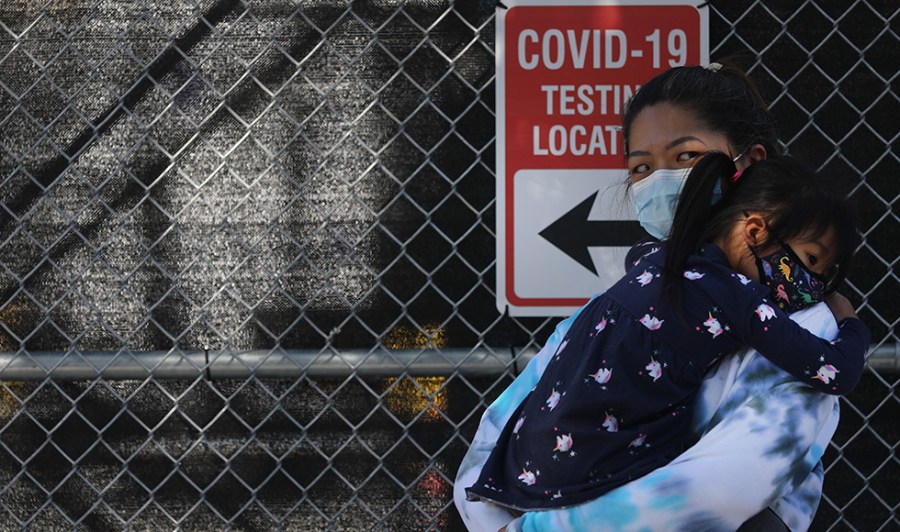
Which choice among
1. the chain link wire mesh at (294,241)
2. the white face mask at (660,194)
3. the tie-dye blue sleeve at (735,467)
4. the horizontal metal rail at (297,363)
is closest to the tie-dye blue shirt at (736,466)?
the tie-dye blue sleeve at (735,467)

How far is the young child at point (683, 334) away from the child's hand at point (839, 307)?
0.02 meters

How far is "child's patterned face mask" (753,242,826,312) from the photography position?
130cm

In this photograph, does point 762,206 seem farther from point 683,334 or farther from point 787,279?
point 683,334

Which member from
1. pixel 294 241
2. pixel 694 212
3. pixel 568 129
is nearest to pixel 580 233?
pixel 568 129

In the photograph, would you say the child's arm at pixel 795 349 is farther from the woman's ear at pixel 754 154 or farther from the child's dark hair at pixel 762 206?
the woman's ear at pixel 754 154

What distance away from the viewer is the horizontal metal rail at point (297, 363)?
2.57 metres

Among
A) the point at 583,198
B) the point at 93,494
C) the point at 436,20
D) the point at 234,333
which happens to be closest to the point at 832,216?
the point at 583,198

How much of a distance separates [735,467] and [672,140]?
1.72 ft

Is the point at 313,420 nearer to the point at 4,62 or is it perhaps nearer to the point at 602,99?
the point at 602,99

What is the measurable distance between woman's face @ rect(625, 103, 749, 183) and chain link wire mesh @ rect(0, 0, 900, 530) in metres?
1.25

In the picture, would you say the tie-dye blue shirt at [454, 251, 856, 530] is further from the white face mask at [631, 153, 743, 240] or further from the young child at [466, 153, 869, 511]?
the white face mask at [631, 153, 743, 240]

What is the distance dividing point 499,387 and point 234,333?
2.47 feet

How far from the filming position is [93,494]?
279cm

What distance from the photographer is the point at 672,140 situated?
1.46 meters
